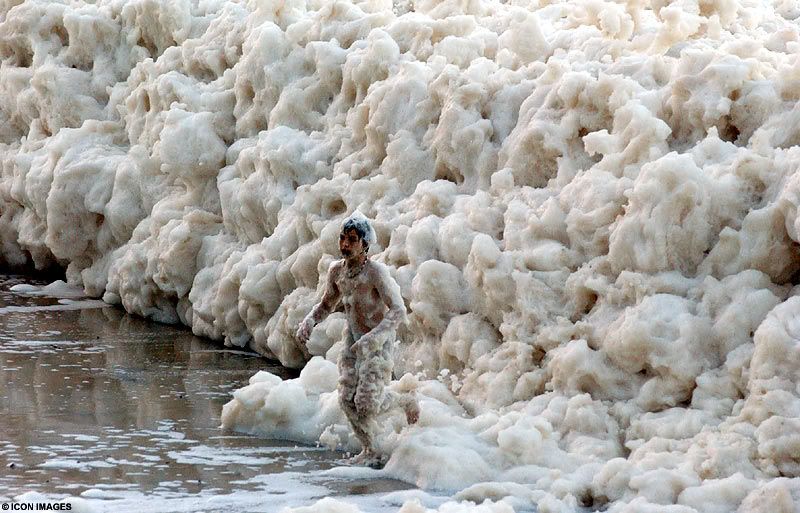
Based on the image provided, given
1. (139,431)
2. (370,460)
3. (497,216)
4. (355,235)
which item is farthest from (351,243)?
(139,431)

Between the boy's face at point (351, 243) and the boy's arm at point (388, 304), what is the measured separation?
5.5 inches

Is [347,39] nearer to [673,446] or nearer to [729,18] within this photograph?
[729,18]

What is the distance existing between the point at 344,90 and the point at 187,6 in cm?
276

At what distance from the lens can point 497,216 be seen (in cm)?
809

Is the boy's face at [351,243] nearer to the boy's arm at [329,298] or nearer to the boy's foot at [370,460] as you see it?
the boy's arm at [329,298]

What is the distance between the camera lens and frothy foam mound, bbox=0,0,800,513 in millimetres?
6492

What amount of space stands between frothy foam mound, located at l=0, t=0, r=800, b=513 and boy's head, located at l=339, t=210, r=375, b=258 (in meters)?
0.91

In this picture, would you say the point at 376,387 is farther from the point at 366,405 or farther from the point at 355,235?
the point at 355,235

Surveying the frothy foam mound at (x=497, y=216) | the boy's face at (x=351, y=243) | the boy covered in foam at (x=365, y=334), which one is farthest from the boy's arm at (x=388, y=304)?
the frothy foam mound at (x=497, y=216)

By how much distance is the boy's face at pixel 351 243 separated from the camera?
6914 mm

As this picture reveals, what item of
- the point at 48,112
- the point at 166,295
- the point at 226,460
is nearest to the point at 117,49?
the point at 48,112

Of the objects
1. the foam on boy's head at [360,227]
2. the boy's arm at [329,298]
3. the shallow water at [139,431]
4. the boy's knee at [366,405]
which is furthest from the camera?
the boy's arm at [329,298]

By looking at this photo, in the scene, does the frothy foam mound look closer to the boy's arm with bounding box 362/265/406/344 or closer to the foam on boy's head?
the boy's arm with bounding box 362/265/406/344

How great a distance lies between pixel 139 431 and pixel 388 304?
5.27ft
